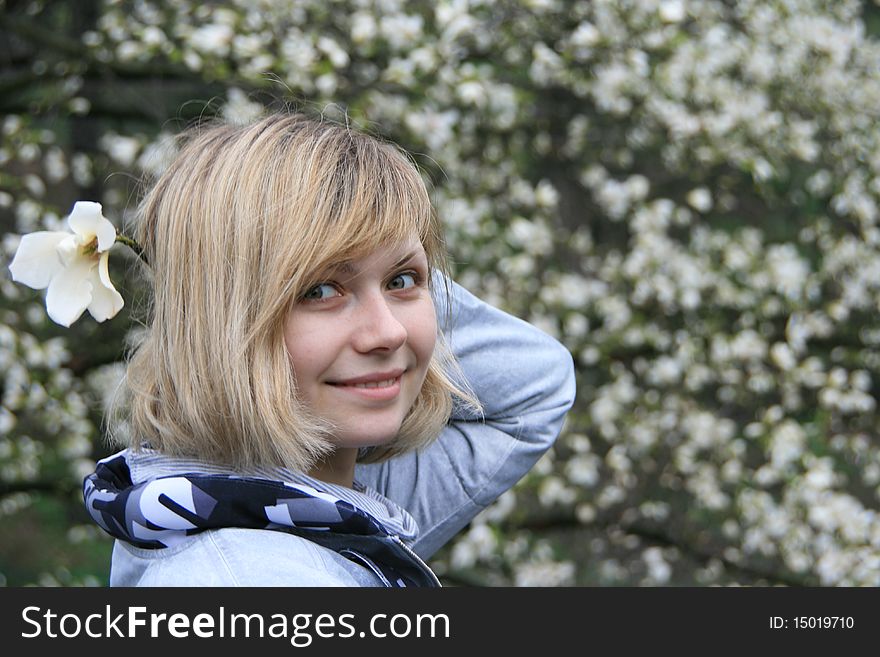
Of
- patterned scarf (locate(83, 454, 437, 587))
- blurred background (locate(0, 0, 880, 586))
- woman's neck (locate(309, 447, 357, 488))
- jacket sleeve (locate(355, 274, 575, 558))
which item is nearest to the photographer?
patterned scarf (locate(83, 454, 437, 587))

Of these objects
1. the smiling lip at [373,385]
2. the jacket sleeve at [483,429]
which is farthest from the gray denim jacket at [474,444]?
the smiling lip at [373,385]

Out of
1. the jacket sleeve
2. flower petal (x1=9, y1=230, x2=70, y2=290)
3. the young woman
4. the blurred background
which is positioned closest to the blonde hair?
the young woman

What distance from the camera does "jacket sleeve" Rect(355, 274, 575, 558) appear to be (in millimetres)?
1524

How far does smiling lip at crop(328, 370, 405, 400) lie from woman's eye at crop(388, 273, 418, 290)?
0.10 m

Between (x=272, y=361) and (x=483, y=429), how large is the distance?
51cm

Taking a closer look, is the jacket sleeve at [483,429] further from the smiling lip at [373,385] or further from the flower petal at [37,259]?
the flower petal at [37,259]

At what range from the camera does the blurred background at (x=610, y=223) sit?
9.91 feet

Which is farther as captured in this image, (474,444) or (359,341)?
(474,444)

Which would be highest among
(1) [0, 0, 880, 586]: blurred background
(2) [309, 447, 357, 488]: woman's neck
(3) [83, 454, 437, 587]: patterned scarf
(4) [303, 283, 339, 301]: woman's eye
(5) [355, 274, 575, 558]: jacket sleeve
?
(4) [303, 283, 339, 301]: woman's eye

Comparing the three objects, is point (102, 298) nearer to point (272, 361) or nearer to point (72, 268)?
point (72, 268)

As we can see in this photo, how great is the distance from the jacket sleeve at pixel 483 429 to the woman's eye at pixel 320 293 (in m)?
0.40

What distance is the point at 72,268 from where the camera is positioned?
1168 mm

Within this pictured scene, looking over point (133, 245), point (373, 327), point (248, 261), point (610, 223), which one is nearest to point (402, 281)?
point (373, 327)

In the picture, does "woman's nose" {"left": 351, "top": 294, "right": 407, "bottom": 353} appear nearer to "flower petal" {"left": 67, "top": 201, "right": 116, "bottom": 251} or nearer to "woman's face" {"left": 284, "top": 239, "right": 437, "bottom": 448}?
"woman's face" {"left": 284, "top": 239, "right": 437, "bottom": 448}
